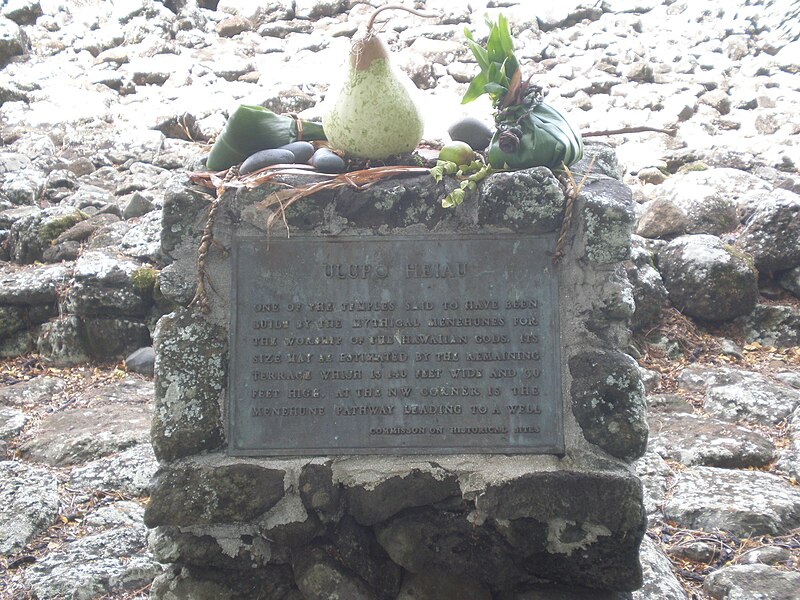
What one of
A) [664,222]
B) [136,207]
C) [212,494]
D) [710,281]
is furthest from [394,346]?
[136,207]

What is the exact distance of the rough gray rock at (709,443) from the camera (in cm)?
338

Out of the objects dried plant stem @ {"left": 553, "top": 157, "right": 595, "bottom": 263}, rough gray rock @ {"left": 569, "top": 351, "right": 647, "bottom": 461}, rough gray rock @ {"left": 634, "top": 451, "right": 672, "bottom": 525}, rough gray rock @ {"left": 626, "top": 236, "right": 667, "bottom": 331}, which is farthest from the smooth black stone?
rough gray rock @ {"left": 626, "top": 236, "right": 667, "bottom": 331}

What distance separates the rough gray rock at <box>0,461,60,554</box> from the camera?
304 cm

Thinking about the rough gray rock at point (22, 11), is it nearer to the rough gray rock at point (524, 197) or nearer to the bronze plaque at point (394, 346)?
the bronze plaque at point (394, 346)

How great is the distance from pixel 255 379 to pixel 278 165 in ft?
2.37

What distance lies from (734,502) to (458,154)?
1.82 meters

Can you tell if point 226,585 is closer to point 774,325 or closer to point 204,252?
point 204,252

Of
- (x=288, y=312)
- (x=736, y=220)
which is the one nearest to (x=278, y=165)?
(x=288, y=312)

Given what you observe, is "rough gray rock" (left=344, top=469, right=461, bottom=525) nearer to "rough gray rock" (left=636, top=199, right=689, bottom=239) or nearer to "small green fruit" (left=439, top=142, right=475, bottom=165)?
"small green fruit" (left=439, top=142, right=475, bottom=165)

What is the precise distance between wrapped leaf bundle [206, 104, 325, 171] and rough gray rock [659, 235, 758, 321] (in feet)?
8.97

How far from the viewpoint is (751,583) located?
258 cm

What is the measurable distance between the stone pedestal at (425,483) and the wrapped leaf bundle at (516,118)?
100mm

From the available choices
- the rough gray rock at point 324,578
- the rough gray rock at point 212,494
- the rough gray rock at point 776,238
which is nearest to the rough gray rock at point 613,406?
the rough gray rock at point 324,578

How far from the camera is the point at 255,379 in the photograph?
2.48 meters
